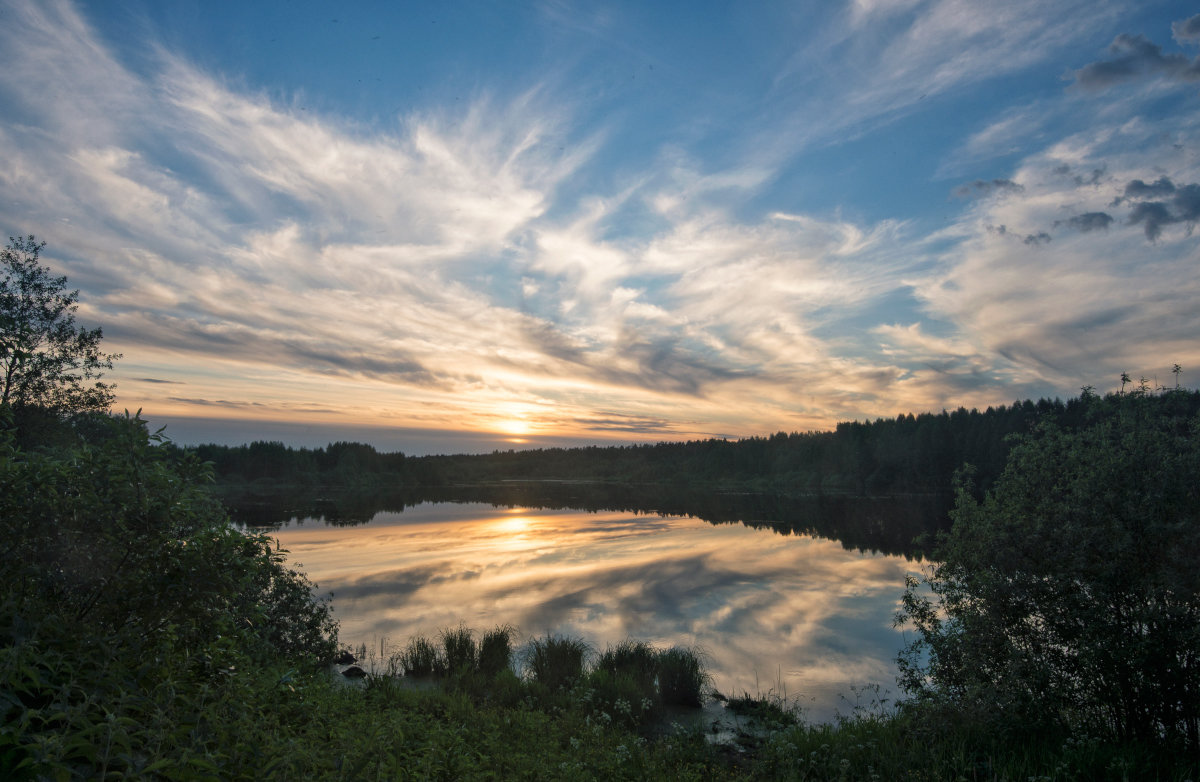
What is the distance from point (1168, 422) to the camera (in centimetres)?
1048

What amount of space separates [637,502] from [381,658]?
7623cm

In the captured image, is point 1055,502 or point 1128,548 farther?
point 1055,502

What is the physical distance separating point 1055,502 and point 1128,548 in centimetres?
132

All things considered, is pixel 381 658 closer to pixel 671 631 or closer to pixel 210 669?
pixel 671 631

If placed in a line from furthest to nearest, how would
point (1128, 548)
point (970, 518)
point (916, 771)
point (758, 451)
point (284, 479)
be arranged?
point (758, 451)
point (284, 479)
point (970, 518)
point (1128, 548)
point (916, 771)

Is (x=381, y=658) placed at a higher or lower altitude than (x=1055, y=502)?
lower

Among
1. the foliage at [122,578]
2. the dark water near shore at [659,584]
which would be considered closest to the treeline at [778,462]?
the dark water near shore at [659,584]

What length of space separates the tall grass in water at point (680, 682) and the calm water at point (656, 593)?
1493 millimetres

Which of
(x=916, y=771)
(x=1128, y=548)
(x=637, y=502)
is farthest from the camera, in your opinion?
(x=637, y=502)

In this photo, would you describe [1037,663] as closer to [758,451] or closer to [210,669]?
[210,669]

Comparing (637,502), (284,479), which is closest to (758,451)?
(637,502)

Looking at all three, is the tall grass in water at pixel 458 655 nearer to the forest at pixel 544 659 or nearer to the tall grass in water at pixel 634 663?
the forest at pixel 544 659

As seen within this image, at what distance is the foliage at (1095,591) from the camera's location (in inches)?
374

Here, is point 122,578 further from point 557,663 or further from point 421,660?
point 421,660
